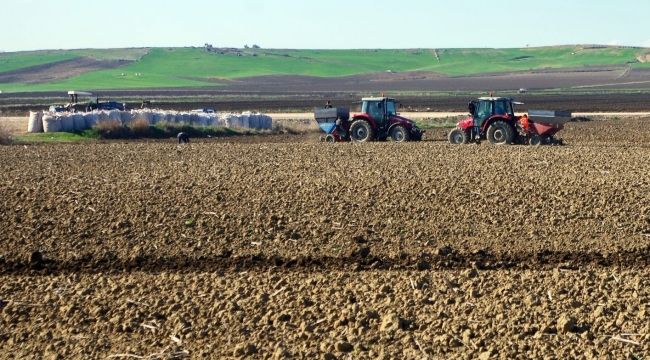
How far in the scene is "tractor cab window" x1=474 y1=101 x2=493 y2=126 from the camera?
84.8 ft

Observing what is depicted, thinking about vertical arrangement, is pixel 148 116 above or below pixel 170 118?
above

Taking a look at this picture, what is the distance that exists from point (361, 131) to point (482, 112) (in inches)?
161

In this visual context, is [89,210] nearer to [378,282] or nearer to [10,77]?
[378,282]

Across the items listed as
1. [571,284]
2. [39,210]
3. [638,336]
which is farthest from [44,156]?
[638,336]

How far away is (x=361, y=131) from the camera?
27.7m


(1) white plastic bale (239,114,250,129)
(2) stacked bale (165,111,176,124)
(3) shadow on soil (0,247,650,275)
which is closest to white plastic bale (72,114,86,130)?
(2) stacked bale (165,111,176,124)

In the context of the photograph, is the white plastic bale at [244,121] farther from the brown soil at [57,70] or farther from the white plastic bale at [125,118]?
the brown soil at [57,70]

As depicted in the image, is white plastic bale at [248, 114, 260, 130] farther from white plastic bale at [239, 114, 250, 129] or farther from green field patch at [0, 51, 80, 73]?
green field patch at [0, 51, 80, 73]

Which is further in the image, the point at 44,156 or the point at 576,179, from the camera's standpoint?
the point at 44,156

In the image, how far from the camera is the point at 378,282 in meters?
10.3

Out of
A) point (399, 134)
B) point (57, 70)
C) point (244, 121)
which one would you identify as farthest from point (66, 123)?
point (57, 70)

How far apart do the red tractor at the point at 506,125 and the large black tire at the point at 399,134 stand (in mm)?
1512

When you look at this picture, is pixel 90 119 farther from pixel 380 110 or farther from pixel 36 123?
pixel 380 110

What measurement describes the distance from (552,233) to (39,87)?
332ft
